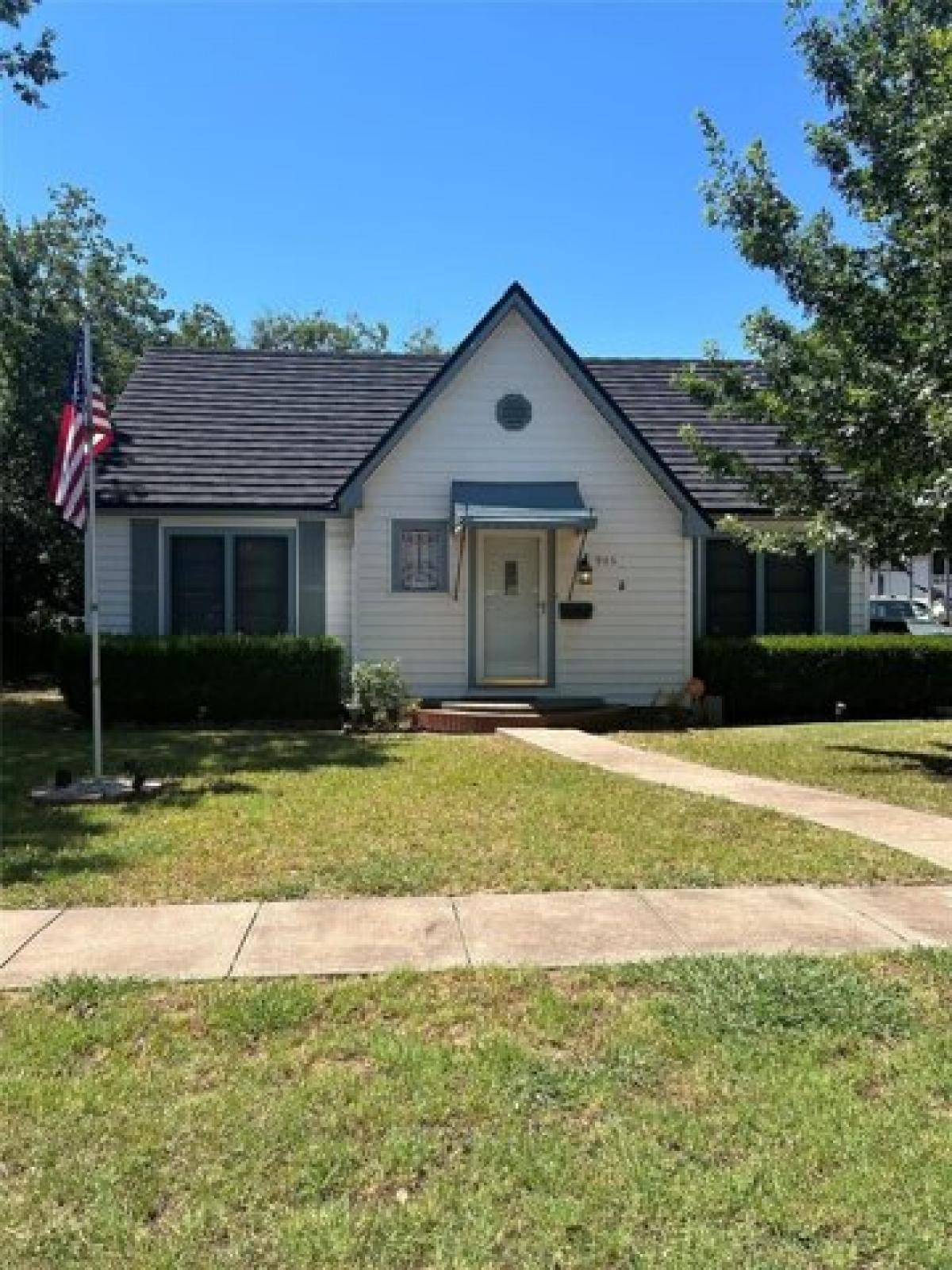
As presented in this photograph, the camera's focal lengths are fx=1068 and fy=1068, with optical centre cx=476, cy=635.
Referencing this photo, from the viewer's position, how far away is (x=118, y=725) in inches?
579

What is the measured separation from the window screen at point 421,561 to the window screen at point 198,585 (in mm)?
2697

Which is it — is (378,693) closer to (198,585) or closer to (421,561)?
(421,561)

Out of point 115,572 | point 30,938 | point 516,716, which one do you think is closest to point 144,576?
point 115,572

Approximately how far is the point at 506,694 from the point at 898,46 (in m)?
9.21

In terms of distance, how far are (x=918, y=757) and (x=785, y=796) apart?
132 inches

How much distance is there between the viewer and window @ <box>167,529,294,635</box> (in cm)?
1591

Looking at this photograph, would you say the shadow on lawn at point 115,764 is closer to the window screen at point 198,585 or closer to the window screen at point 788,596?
the window screen at point 198,585

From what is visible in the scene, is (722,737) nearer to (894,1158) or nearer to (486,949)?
(486,949)

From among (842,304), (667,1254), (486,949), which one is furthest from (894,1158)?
(842,304)

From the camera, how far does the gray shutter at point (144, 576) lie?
51.4ft

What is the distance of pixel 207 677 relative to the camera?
1472 centimetres

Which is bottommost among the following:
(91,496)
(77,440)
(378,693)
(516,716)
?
(516,716)

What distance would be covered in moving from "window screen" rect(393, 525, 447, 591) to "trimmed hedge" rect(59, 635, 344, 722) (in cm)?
149

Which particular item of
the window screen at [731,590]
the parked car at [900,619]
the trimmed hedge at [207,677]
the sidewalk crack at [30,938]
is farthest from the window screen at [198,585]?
the parked car at [900,619]
